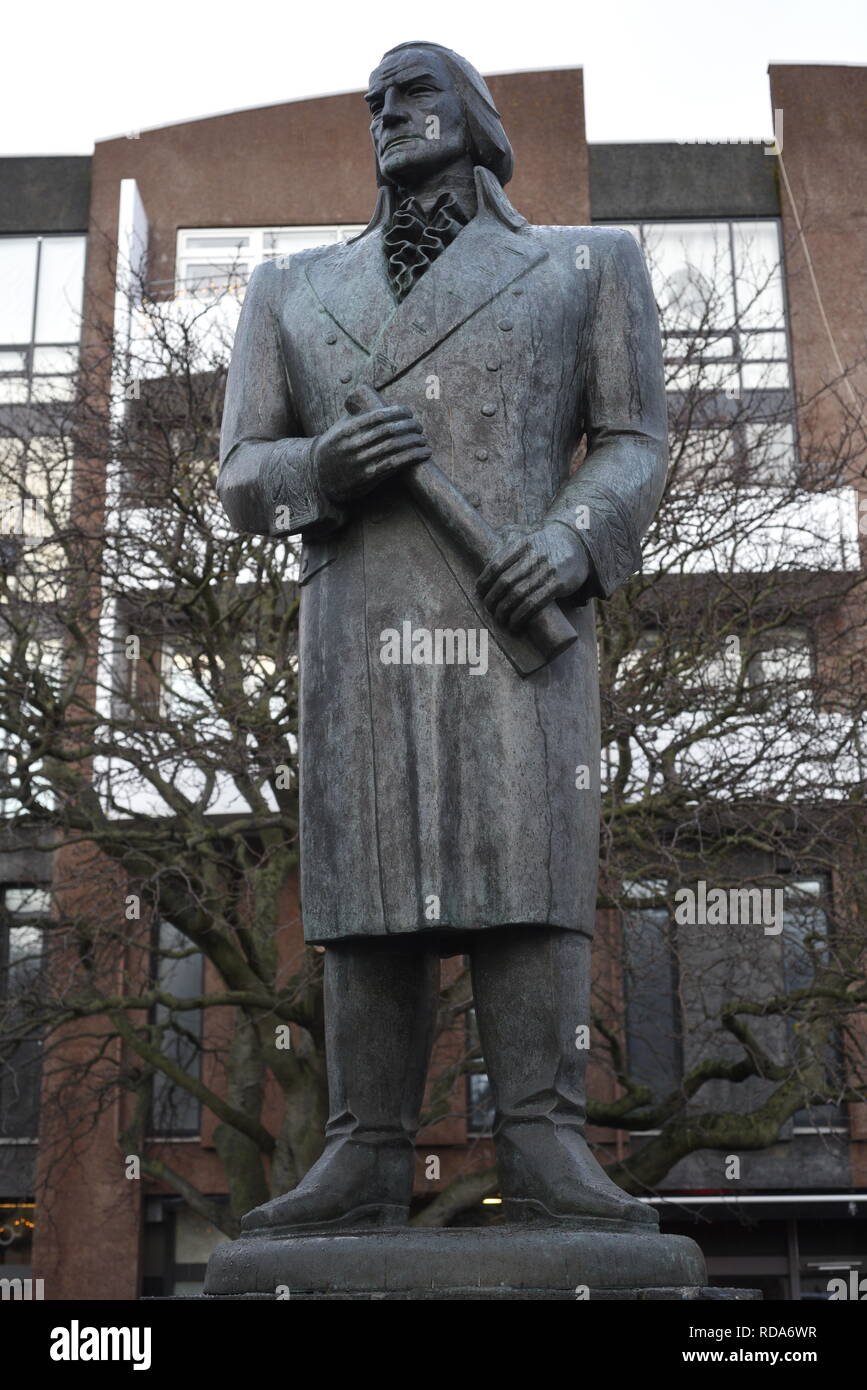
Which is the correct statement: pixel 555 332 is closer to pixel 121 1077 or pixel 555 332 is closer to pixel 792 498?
pixel 792 498

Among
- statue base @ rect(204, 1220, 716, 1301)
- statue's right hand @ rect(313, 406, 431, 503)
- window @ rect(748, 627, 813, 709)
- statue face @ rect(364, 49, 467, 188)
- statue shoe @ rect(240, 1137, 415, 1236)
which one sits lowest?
statue base @ rect(204, 1220, 716, 1301)

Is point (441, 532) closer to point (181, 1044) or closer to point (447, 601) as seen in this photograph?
point (447, 601)

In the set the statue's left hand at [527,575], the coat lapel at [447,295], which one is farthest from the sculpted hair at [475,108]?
the statue's left hand at [527,575]

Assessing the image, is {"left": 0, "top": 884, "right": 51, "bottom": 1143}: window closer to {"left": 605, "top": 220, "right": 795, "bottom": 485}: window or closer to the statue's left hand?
{"left": 605, "top": 220, "right": 795, "bottom": 485}: window

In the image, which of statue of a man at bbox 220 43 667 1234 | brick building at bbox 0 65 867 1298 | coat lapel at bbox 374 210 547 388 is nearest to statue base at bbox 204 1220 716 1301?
statue of a man at bbox 220 43 667 1234

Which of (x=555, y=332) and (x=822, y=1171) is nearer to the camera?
(x=555, y=332)

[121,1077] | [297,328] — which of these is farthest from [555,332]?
[121,1077]

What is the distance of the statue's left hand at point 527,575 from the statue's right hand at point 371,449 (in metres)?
0.32

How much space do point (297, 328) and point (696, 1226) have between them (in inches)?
946

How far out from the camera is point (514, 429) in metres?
4.41

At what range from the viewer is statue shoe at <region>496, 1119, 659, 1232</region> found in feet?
12.6

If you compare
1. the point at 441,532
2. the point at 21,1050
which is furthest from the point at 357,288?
the point at 21,1050

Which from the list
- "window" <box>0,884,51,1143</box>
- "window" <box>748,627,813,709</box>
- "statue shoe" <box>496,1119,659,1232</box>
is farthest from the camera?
"window" <box>0,884,51,1143</box>

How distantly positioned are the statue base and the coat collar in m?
2.08
